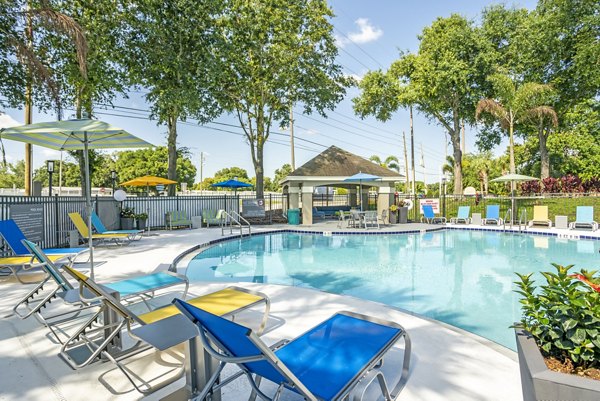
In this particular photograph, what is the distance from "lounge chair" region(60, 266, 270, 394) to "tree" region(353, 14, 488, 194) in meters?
23.3

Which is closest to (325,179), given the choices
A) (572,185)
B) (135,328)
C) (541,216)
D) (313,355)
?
(541,216)

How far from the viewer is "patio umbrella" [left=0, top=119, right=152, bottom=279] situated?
4816 millimetres

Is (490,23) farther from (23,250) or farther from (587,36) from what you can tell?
(23,250)

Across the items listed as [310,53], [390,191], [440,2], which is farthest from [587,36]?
[310,53]

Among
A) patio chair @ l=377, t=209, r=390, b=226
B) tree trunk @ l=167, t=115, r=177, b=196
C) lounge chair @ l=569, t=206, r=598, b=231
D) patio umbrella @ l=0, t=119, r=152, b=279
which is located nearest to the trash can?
patio chair @ l=377, t=209, r=390, b=226

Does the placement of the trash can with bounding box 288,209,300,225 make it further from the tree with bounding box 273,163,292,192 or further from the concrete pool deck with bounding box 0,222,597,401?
the tree with bounding box 273,163,292,192

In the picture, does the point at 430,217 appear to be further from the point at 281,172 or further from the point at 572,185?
the point at 281,172

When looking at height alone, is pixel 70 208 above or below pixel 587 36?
below

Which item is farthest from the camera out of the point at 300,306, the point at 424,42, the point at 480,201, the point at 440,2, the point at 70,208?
the point at 424,42

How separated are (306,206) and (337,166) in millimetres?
3726

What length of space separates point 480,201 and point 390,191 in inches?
252

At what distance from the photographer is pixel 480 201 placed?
20.8 meters

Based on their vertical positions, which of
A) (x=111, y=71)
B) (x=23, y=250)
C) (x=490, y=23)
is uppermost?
(x=490, y=23)

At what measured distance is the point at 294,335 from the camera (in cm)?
357
